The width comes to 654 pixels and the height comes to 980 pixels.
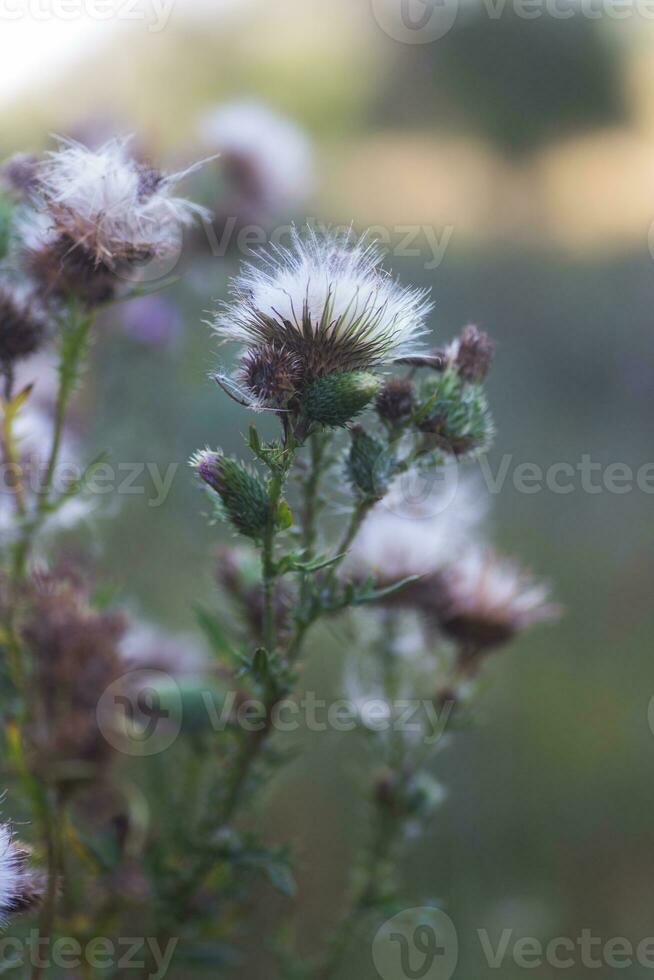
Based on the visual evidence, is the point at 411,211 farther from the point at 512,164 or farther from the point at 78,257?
the point at 78,257

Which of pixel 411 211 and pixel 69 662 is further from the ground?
pixel 411 211

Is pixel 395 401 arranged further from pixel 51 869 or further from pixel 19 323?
pixel 51 869

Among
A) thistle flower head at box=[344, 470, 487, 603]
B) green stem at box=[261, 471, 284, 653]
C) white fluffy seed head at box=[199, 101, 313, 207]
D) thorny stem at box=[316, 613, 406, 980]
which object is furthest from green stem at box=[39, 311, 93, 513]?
white fluffy seed head at box=[199, 101, 313, 207]

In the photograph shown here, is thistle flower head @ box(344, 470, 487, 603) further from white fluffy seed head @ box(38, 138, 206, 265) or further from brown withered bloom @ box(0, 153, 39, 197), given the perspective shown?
brown withered bloom @ box(0, 153, 39, 197)

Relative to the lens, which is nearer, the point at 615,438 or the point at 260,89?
the point at 615,438

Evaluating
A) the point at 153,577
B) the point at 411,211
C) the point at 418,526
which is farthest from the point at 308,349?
the point at 411,211

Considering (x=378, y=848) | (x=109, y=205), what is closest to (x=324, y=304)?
(x=109, y=205)
